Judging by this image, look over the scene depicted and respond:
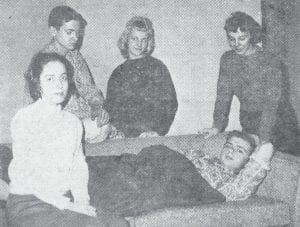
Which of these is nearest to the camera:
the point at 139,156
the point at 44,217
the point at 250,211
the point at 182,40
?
the point at 44,217

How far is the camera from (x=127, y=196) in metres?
1.89

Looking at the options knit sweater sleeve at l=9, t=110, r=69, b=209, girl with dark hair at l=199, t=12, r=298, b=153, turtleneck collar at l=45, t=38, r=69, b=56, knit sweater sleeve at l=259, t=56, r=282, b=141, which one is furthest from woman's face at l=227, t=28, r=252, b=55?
knit sweater sleeve at l=9, t=110, r=69, b=209

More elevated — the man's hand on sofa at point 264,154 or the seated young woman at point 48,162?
the seated young woman at point 48,162

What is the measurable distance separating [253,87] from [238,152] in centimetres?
45

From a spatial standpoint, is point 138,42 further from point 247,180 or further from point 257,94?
point 247,180

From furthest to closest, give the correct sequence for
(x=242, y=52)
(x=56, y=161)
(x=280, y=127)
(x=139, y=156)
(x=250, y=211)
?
(x=280, y=127)
(x=242, y=52)
(x=139, y=156)
(x=250, y=211)
(x=56, y=161)

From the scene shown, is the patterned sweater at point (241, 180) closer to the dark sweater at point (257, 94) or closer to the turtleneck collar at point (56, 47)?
the dark sweater at point (257, 94)

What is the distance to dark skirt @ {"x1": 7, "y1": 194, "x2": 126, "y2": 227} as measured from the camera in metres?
1.29

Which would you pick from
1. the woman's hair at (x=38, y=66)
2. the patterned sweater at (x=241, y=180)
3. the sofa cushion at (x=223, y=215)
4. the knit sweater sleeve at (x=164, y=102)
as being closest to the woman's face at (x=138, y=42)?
the knit sweater sleeve at (x=164, y=102)

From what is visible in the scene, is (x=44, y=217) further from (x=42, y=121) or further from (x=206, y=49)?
(x=206, y=49)

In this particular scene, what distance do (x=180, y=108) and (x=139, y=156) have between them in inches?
52.2

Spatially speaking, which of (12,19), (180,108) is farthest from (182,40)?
(12,19)

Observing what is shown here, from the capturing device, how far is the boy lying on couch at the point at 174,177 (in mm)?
1888

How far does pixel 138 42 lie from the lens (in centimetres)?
259
